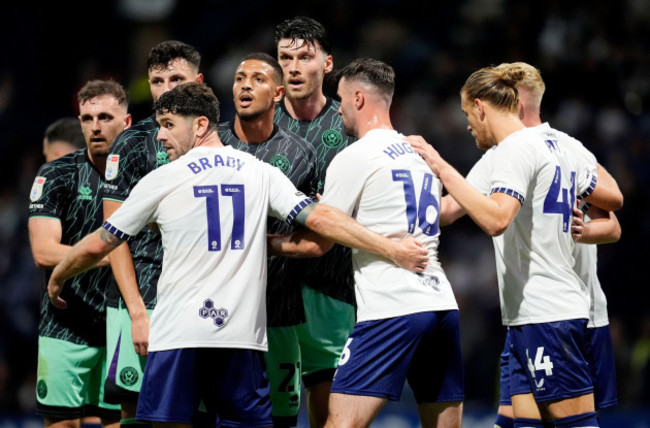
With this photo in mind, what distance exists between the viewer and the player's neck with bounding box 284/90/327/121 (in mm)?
6797

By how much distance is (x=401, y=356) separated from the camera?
213 inches

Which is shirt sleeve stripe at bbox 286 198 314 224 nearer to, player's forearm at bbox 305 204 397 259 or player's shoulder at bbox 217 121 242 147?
player's forearm at bbox 305 204 397 259

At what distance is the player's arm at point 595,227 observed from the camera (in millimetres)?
5965

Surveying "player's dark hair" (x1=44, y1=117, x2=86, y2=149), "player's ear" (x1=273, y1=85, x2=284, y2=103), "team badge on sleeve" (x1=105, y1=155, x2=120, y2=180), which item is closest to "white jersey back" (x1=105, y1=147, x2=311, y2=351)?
"team badge on sleeve" (x1=105, y1=155, x2=120, y2=180)

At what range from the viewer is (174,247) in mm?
5305

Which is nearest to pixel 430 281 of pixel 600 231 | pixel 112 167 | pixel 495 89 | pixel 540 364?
pixel 540 364

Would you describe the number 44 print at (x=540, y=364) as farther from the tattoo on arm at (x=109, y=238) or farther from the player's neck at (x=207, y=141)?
the tattoo on arm at (x=109, y=238)

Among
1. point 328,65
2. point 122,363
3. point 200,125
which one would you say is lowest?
point 122,363

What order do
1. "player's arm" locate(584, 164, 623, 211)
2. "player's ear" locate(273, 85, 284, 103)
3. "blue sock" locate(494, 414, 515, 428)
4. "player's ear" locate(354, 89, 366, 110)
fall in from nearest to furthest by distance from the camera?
"player's ear" locate(354, 89, 366, 110)
"player's arm" locate(584, 164, 623, 211)
"player's ear" locate(273, 85, 284, 103)
"blue sock" locate(494, 414, 515, 428)

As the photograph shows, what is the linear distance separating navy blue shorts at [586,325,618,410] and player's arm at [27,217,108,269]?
10.7 feet

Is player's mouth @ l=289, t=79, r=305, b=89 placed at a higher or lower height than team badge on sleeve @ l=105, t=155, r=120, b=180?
higher

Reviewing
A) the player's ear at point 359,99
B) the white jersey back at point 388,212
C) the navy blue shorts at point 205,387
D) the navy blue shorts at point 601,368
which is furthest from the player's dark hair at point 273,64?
the navy blue shorts at point 601,368

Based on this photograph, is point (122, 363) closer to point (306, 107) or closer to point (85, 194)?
point (85, 194)

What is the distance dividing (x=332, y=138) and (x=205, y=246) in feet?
5.96
